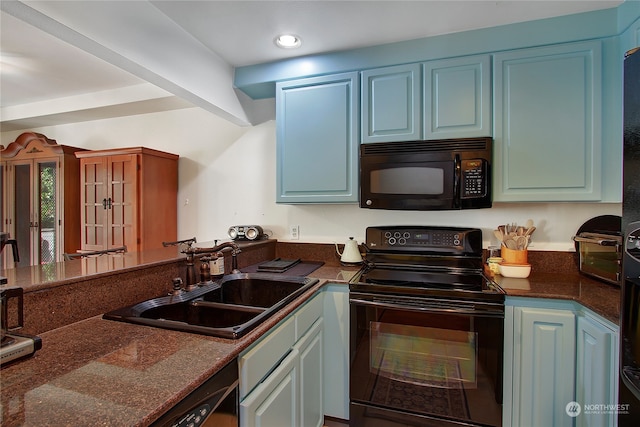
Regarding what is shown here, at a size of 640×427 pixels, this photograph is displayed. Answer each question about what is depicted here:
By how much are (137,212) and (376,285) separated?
216 centimetres

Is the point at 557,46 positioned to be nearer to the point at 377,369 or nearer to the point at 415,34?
the point at 415,34

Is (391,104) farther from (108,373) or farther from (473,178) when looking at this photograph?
(108,373)

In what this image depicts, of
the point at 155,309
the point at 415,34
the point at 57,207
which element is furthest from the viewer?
the point at 57,207

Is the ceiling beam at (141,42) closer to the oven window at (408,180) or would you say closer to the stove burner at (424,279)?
the oven window at (408,180)

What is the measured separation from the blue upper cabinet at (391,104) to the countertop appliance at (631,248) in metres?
1.02

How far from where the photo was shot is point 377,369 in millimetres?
1581

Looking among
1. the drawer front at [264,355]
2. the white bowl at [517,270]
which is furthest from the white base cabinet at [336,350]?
the white bowl at [517,270]

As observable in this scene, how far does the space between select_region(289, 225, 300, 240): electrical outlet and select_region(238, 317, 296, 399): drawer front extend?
3.73 feet

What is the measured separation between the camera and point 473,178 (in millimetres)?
1690

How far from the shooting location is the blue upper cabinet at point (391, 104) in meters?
1.82

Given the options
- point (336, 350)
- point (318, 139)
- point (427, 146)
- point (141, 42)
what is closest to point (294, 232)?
point (318, 139)

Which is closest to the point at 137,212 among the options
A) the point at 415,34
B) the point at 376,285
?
the point at 376,285

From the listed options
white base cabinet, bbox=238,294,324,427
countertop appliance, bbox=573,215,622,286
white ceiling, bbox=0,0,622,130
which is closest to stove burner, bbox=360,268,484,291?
white base cabinet, bbox=238,294,324,427

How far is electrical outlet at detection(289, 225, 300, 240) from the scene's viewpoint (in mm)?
2398
